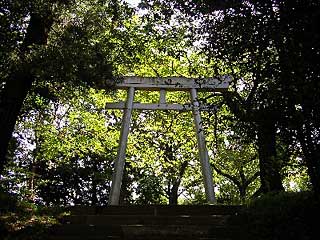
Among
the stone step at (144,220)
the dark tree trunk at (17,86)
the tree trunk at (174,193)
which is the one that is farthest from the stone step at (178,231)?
the tree trunk at (174,193)

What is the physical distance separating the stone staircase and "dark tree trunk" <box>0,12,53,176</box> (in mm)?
2492

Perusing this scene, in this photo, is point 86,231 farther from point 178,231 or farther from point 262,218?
point 262,218

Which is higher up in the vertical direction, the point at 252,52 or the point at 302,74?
the point at 252,52

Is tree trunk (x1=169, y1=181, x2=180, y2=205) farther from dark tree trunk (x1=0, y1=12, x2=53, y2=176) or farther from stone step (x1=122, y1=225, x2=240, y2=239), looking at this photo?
stone step (x1=122, y1=225, x2=240, y2=239)

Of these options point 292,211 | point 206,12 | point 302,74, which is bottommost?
point 292,211

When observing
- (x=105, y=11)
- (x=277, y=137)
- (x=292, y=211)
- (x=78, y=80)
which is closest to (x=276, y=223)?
(x=292, y=211)

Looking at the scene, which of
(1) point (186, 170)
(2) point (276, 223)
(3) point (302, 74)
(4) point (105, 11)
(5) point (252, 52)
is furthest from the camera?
(1) point (186, 170)

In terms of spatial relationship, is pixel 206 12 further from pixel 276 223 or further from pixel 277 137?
pixel 276 223

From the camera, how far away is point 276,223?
652 centimetres

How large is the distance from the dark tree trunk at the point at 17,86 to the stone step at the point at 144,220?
247cm

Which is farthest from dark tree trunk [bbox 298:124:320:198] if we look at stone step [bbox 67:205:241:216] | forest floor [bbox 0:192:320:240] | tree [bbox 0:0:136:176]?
tree [bbox 0:0:136:176]

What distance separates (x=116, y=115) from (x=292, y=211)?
14412mm

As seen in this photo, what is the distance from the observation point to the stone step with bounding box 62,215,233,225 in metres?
7.35

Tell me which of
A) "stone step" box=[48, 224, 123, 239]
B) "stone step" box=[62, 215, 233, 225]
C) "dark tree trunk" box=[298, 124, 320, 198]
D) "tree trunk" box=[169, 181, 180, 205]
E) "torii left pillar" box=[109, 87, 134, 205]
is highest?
"tree trunk" box=[169, 181, 180, 205]
